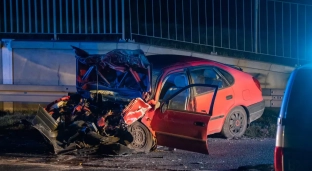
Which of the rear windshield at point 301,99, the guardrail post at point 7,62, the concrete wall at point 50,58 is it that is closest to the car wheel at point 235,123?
the concrete wall at point 50,58

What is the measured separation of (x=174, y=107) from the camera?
967 centimetres

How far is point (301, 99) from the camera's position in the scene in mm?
5250

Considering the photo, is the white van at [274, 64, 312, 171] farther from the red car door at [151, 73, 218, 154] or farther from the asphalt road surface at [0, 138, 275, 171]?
the red car door at [151, 73, 218, 154]

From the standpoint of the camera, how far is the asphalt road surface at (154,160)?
8.84m

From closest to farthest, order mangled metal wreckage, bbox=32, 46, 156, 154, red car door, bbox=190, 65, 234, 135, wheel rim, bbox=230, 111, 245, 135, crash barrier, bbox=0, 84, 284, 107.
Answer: mangled metal wreckage, bbox=32, 46, 156, 154 → red car door, bbox=190, 65, 234, 135 → wheel rim, bbox=230, 111, 245, 135 → crash barrier, bbox=0, 84, 284, 107

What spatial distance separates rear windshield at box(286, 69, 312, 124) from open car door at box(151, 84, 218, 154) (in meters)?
3.58

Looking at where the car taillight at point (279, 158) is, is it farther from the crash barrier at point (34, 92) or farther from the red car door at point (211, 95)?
the crash barrier at point (34, 92)

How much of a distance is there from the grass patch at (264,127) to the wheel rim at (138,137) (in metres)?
2.66

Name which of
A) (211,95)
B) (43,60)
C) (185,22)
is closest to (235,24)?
(185,22)

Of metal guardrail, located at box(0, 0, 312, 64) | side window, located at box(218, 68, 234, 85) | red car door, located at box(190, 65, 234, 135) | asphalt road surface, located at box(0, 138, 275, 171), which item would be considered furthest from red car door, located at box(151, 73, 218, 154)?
metal guardrail, located at box(0, 0, 312, 64)

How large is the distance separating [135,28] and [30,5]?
257 centimetres

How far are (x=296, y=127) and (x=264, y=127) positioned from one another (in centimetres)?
685

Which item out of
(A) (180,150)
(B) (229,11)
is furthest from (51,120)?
(B) (229,11)

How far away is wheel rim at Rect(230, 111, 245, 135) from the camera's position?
428 inches
